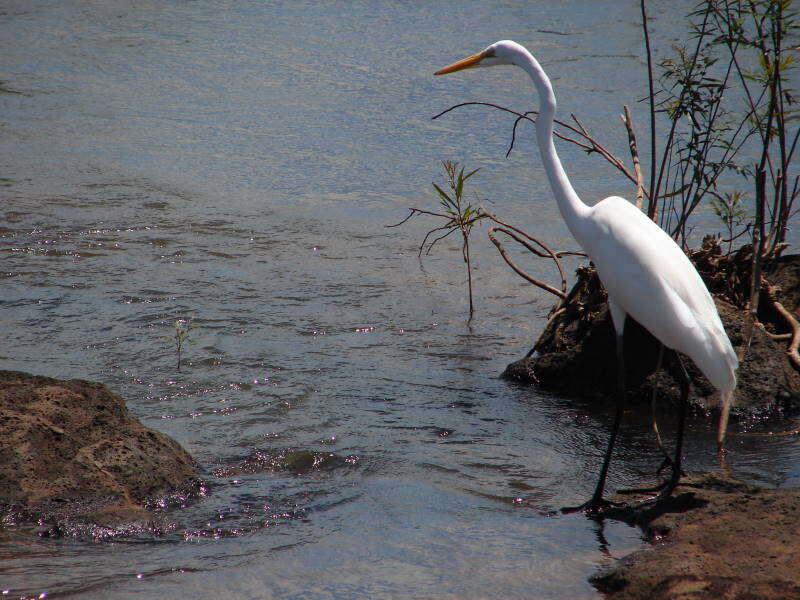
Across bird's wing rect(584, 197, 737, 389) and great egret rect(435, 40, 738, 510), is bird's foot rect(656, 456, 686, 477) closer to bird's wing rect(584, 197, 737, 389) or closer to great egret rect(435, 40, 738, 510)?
great egret rect(435, 40, 738, 510)

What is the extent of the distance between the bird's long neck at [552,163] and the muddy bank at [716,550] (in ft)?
4.09

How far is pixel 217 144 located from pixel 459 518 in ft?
22.9

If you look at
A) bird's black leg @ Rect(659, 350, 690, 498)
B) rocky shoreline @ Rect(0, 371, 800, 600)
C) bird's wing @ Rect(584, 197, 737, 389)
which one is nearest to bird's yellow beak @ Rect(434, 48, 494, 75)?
bird's wing @ Rect(584, 197, 737, 389)

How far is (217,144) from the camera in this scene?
970cm

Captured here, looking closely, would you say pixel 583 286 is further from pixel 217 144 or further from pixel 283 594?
pixel 217 144

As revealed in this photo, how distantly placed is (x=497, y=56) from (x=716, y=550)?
7.91 feet

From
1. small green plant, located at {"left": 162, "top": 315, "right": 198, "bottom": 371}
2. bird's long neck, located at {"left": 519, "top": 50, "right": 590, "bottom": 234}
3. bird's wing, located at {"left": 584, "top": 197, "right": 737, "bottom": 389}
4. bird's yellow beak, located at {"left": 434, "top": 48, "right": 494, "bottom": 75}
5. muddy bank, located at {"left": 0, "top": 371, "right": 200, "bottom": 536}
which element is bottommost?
muddy bank, located at {"left": 0, "top": 371, "right": 200, "bottom": 536}

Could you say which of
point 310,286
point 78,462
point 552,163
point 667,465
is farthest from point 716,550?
point 310,286

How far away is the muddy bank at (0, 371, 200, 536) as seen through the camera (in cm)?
322

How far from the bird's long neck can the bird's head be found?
0.20 feet

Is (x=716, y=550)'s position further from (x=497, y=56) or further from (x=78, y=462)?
(x=497, y=56)

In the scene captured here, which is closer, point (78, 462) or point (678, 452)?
point (78, 462)

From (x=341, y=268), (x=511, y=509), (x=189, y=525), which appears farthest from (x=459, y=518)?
(x=341, y=268)

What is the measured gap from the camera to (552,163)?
4.02 metres
